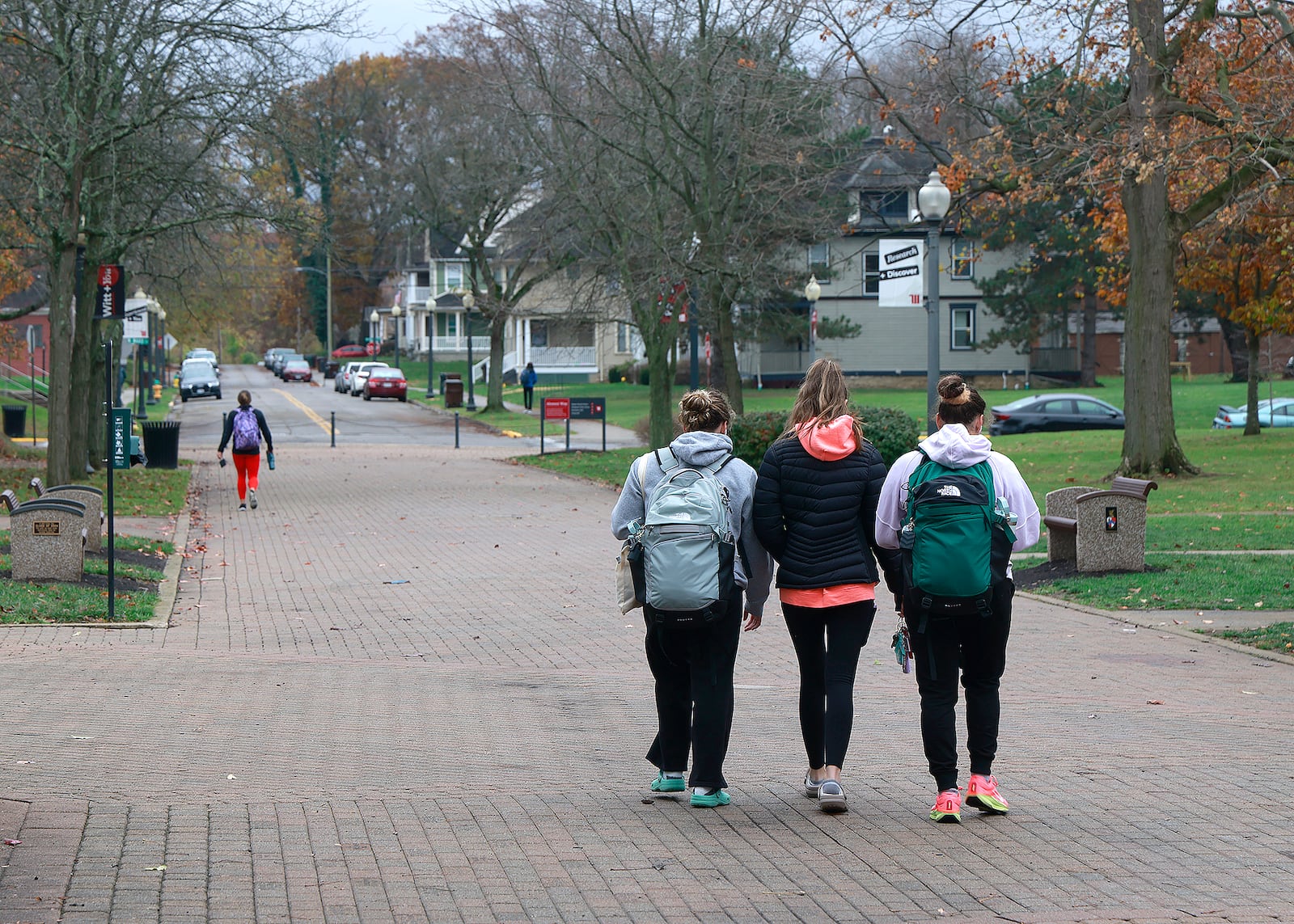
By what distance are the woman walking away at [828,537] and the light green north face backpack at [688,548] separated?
22cm

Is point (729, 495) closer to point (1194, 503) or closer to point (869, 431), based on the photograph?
point (869, 431)

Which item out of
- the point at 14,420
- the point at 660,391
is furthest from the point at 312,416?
the point at 660,391

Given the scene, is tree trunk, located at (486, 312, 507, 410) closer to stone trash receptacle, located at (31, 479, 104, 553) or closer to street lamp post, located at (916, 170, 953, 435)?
street lamp post, located at (916, 170, 953, 435)

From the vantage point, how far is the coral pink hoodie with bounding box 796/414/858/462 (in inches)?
230

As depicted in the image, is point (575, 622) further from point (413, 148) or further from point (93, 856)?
point (413, 148)

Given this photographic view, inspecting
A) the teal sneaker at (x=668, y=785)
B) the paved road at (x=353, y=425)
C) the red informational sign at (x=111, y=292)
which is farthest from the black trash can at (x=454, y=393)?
the teal sneaker at (x=668, y=785)

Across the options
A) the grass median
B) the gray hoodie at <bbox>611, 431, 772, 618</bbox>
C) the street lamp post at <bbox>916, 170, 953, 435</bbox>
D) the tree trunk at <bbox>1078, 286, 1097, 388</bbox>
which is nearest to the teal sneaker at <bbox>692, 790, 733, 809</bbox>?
the gray hoodie at <bbox>611, 431, 772, 618</bbox>

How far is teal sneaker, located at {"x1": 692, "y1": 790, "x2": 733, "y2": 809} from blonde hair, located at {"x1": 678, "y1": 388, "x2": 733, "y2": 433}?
1.52 metres

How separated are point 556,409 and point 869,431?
16.0 metres

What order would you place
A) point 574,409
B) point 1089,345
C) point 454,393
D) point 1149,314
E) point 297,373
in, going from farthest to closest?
point 297,373 < point 1089,345 < point 454,393 < point 574,409 < point 1149,314

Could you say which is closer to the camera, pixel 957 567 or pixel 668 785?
pixel 957 567

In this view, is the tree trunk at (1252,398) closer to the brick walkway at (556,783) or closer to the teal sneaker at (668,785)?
the brick walkway at (556,783)

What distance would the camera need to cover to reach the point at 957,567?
5.57 meters

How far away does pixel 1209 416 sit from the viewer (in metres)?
43.5
